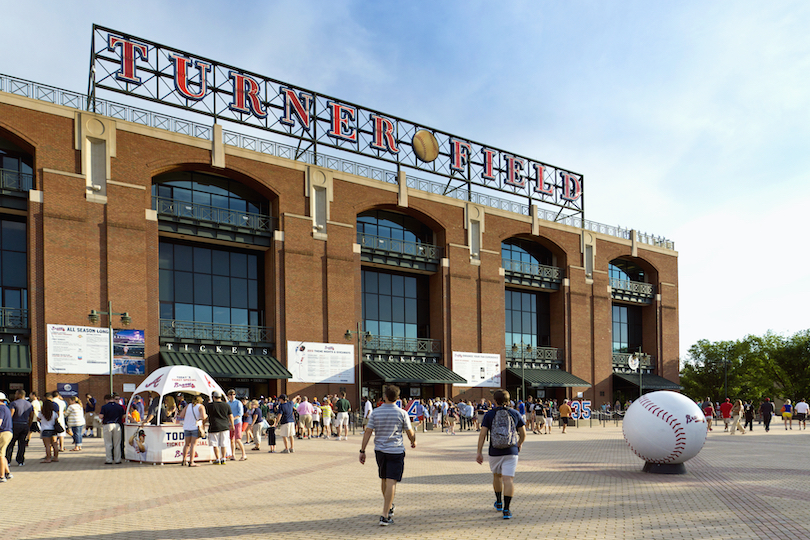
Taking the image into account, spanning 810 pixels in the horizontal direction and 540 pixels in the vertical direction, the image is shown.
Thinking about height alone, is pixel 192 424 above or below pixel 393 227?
below

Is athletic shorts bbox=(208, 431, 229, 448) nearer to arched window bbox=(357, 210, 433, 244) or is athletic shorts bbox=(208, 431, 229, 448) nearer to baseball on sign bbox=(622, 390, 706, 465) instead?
baseball on sign bbox=(622, 390, 706, 465)

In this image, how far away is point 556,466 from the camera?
1641 centimetres

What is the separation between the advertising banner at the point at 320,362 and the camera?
36.2 m

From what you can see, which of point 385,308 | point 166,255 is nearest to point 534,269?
point 385,308

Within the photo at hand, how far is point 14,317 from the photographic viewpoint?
2975cm

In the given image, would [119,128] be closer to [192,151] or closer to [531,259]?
[192,151]

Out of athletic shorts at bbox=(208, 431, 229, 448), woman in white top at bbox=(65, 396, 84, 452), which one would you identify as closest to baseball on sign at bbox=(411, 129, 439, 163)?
woman in white top at bbox=(65, 396, 84, 452)

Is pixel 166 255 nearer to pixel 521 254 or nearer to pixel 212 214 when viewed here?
pixel 212 214

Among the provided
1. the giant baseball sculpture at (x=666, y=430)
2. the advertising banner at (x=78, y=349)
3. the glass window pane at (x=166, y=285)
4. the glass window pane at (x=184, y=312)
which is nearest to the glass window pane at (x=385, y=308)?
the glass window pane at (x=184, y=312)

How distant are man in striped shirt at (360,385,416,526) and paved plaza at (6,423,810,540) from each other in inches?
14.5

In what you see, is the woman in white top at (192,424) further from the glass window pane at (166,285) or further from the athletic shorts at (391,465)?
the glass window pane at (166,285)

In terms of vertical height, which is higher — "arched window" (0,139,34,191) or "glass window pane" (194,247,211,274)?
"arched window" (0,139,34,191)

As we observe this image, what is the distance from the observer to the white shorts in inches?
367

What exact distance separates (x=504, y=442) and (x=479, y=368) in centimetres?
3507
